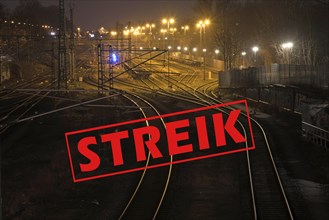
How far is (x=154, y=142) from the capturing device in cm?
2072

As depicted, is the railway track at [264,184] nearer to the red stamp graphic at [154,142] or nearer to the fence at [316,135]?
the red stamp graphic at [154,142]

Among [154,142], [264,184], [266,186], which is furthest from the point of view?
[154,142]

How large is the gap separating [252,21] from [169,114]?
51463 mm

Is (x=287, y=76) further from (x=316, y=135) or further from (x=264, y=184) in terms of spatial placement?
(x=264, y=184)

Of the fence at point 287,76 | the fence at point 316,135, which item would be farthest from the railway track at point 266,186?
the fence at point 287,76

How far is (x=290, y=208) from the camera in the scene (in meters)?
12.5

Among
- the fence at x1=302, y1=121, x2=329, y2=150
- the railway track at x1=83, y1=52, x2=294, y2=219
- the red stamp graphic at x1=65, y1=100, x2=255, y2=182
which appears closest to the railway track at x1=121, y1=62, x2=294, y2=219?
the railway track at x1=83, y1=52, x2=294, y2=219

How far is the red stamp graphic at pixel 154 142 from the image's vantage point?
1752 cm

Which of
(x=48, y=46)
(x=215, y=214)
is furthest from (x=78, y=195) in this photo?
(x=48, y=46)

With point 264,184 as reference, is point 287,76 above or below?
above

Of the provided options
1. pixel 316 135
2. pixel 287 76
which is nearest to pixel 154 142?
pixel 316 135

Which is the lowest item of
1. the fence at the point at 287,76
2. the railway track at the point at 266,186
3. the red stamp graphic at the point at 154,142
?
the railway track at the point at 266,186

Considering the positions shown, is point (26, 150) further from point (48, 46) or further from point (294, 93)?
point (48, 46)

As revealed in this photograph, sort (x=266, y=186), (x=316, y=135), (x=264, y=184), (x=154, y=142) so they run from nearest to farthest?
(x=266, y=186), (x=264, y=184), (x=316, y=135), (x=154, y=142)
